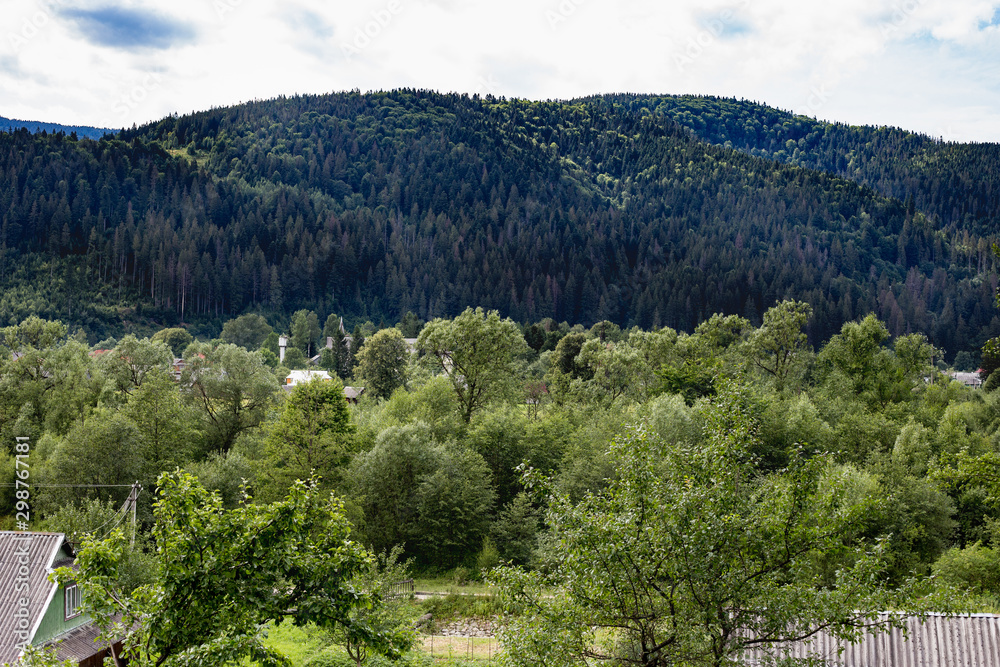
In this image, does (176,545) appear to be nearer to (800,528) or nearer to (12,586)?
(800,528)

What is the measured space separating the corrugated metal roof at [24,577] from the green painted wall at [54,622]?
1.95 ft

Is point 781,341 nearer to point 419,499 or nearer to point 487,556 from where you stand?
point 487,556

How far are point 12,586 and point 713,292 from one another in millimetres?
186977

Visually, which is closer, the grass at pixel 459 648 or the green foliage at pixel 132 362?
the grass at pixel 459 648

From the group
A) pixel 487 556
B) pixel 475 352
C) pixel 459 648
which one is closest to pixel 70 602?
pixel 459 648

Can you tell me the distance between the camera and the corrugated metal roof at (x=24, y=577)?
24109 millimetres

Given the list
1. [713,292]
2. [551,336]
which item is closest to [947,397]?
[551,336]

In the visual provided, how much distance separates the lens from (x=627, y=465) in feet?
40.8

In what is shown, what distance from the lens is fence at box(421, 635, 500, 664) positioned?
3334 centimetres

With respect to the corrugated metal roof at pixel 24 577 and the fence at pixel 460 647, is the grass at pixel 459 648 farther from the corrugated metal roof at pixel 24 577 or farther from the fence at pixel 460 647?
the corrugated metal roof at pixel 24 577

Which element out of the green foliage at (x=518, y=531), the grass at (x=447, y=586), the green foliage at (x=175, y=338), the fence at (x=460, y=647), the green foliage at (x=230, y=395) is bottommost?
the fence at (x=460, y=647)

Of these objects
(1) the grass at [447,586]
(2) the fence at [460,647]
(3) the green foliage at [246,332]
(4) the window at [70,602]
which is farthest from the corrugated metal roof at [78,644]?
(3) the green foliage at [246,332]

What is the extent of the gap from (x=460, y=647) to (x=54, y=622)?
1809 cm

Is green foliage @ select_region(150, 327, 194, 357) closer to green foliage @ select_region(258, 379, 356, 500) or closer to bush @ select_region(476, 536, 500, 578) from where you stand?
green foliage @ select_region(258, 379, 356, 500)
